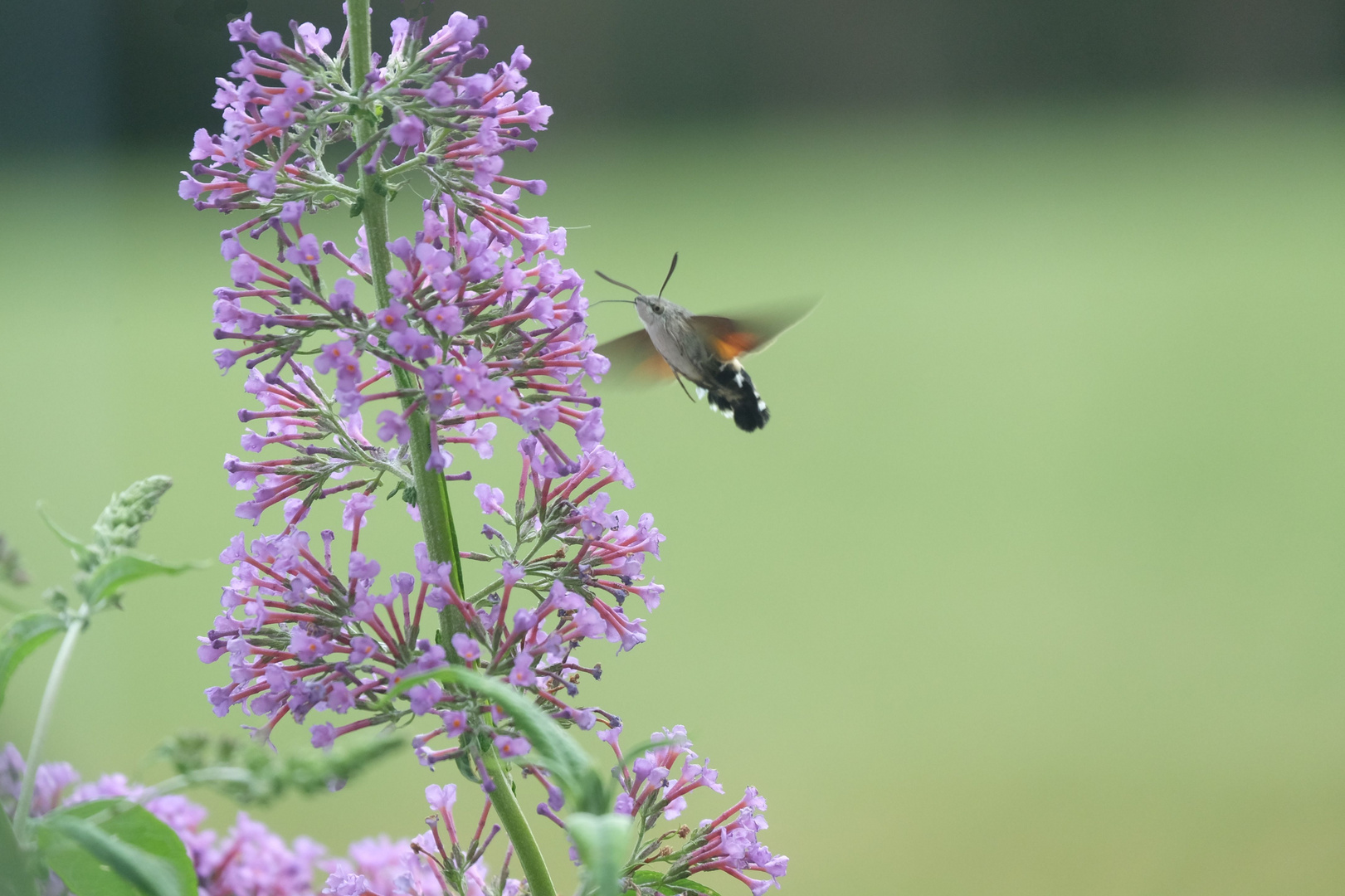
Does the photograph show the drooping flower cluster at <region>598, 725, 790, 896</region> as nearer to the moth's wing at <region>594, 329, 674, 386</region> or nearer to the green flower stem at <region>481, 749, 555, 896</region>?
the green flower stem at <region>481, 749, 555, 896</region>

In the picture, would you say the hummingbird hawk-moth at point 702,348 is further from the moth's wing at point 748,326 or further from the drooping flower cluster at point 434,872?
the drooping flower cluster at point 434,872

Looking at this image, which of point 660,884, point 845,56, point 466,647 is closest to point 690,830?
point 660,884

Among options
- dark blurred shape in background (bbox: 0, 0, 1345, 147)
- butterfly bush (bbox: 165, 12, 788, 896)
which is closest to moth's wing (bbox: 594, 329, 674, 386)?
butterfly bush (bbox: 165, 12, 788, 896)

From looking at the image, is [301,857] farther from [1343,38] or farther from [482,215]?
[1343,38]

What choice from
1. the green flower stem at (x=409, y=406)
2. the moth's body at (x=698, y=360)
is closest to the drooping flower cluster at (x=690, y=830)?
the green flower stem at (x=409, y=406)

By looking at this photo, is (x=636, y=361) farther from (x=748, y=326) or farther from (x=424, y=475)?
(x=424, y=475)

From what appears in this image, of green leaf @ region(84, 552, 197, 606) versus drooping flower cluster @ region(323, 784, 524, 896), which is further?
drooping flower cluster @ region(323, 784, 524, 896)
